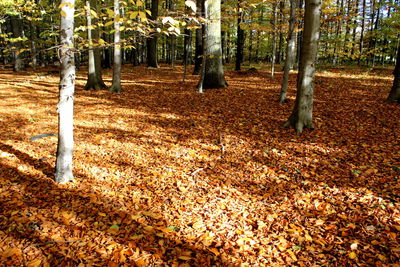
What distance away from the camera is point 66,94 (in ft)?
12.8

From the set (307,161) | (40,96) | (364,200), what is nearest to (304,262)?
(364,200)

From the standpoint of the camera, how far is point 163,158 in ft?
18.4

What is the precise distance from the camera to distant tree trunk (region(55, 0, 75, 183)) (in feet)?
12.1

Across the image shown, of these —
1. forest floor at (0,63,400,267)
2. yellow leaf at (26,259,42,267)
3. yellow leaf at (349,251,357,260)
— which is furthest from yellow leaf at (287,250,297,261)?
yellow leaf at (26,259,42,267)

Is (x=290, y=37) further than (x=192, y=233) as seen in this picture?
→ Yes

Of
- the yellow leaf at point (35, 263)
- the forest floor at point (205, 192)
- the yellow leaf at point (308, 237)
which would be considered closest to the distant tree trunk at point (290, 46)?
the forest floor at point (205, 192)

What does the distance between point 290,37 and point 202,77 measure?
4.14 metres

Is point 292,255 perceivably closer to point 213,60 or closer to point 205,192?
point 205,192

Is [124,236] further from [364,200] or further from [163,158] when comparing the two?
[364,200]

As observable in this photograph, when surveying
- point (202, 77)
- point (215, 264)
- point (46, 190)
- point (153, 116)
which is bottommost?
point (215, 264)

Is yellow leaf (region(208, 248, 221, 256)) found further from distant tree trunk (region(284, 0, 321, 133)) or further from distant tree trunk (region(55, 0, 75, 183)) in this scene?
distant tree trunk (region(284, 0, 321, 133))

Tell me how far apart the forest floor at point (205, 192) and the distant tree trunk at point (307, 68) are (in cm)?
39

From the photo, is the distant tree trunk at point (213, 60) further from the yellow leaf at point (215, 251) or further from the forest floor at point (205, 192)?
the yellow leaf at point (215, 251)

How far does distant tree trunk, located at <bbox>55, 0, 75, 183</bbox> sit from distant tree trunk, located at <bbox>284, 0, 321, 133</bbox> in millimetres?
5625
